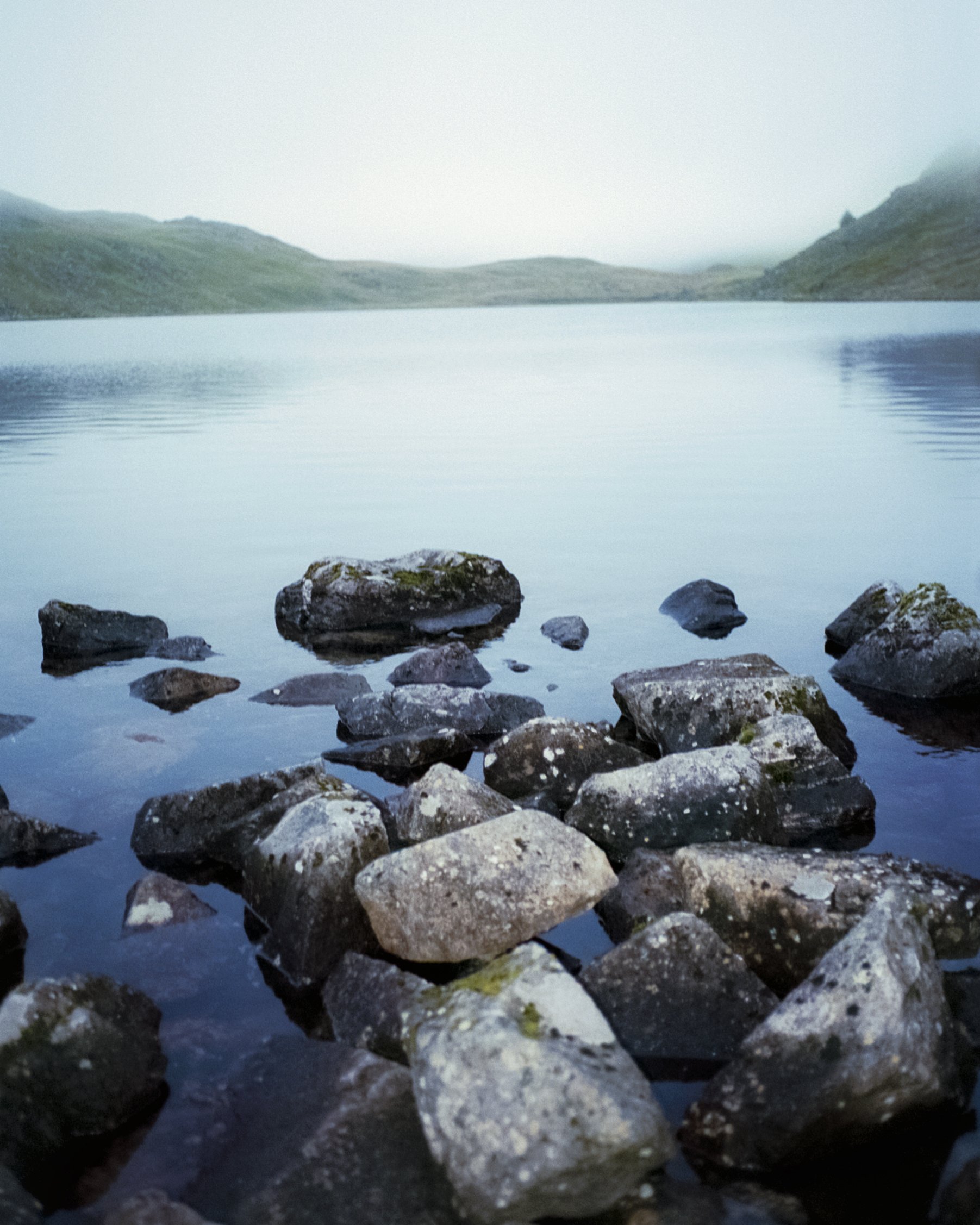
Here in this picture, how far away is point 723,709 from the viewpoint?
33.8 feet

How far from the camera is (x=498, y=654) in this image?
1383cm

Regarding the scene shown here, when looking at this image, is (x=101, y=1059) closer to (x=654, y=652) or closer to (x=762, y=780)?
(x=762, y=780)

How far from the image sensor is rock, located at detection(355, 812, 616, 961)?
6.95 meters

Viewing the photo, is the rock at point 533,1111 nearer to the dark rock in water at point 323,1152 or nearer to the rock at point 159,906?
the dark rock in water at point 323,1152

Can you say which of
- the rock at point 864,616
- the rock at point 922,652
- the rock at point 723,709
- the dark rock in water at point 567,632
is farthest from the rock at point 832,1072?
the dark rock in water at point 567,632

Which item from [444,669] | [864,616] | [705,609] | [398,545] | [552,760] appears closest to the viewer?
[552,760]

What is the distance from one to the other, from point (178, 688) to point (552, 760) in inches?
178

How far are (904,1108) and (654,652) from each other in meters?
8.46

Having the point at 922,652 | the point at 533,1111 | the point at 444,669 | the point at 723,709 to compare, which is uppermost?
the point at 533,1111

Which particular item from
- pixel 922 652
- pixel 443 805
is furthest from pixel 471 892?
pixel 922 652

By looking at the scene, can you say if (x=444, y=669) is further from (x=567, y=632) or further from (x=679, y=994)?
(x=679, y=994)

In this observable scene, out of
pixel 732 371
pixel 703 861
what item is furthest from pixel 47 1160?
pixel 732 371

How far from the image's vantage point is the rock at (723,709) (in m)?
10.2

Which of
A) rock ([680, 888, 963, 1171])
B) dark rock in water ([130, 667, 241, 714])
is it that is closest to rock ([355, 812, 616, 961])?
rock ([680, 888, 963, 1171])
